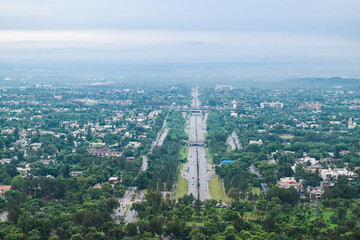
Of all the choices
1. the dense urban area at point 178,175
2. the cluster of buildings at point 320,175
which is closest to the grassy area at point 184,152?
the dense urban area at point 178,175

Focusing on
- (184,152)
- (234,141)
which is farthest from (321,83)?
(184,152)

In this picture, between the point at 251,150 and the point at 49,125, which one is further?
the point at 49,125

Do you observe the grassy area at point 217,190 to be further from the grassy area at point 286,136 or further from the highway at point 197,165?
the grassy area at point 286,136

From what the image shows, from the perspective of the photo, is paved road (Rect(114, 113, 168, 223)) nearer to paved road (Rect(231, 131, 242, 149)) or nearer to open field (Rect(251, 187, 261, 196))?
open field (Rect(251, 187, 261, 196))

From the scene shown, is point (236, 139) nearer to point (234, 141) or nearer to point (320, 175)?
point (234, 141)

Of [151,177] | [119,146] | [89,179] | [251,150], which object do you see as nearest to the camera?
[89,179]

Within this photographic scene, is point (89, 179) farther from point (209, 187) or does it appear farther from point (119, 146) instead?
point (119, 146)

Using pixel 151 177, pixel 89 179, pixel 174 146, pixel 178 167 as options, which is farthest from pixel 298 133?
pixel 89 179
